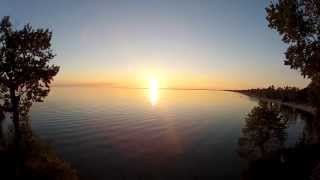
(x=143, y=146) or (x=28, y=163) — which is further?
(x=143, y=146)

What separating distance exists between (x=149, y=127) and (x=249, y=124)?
84407 mm

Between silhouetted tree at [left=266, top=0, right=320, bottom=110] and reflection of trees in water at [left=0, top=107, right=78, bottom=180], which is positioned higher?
silhouetted tree at [left=266, top=0, right=320, bottom=110]

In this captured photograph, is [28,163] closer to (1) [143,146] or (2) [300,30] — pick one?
(2) [300,30]

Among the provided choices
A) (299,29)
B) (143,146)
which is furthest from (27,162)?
(143,146)

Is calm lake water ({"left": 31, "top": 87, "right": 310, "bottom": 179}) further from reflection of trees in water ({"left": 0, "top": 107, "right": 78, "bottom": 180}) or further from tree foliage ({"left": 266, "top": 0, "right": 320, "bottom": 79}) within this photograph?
tree foliage ({"left": 266, "top": 0, "right": 320, "bottom": 79})

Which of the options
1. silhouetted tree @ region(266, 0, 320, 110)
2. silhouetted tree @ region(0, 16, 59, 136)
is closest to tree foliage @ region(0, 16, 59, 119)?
silhouetted tree @ region(0, 16, 59, 136)

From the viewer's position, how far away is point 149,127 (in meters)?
150

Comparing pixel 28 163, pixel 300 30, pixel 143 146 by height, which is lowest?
pixel 143 146

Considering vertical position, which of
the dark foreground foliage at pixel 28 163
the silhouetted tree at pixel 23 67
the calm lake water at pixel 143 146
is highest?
the silhouetted tree at pixel 23 67

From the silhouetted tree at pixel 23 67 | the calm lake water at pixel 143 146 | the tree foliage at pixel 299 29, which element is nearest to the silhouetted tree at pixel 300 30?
the tree foliage at pixel 299 29

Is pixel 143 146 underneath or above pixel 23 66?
underneath

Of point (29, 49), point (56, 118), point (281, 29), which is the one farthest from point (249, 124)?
point (56, 118)

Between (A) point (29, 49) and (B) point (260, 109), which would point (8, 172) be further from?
(B) point (260, 109)

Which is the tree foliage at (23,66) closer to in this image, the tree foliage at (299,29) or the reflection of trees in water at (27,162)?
the reflection of trees in water at (27,162)
